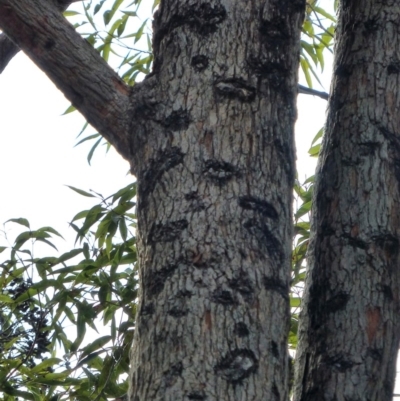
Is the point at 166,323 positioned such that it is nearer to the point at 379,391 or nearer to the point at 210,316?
the point at 210,316

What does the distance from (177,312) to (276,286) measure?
166mm

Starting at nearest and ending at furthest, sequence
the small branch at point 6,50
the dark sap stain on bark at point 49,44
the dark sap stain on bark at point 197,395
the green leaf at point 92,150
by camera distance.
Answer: the dark sap stain on bark at point 197,395 → the dark sap stain on bark at point 49,44 → the small branch at point 6,50 → the green leaf at point 92,150

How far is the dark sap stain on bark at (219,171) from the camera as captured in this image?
1341 millimetres

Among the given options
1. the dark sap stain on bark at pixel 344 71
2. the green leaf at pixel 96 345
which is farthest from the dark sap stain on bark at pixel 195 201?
the green leaf at pixel 96 345

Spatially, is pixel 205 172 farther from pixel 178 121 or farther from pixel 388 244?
pixel 388 244

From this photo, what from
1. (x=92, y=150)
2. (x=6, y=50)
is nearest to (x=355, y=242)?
(x=6, y=50)

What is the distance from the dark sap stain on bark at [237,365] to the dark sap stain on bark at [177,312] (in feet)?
0.31

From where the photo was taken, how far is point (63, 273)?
2.82 meters

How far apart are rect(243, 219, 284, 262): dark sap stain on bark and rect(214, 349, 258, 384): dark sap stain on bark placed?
178mm

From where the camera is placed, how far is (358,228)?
158cm

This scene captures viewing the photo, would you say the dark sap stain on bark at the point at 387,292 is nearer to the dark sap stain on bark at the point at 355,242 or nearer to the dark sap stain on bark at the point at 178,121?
the dark sap stain on bark at the point at 355,242

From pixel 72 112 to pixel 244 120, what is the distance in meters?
2.15

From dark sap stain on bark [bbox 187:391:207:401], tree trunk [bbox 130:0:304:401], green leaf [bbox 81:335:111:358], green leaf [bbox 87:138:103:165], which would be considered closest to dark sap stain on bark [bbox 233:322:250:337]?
tree trunk [bbox 130:0:304:401]

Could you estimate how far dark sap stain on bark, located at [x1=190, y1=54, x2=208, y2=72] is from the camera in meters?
1.45
